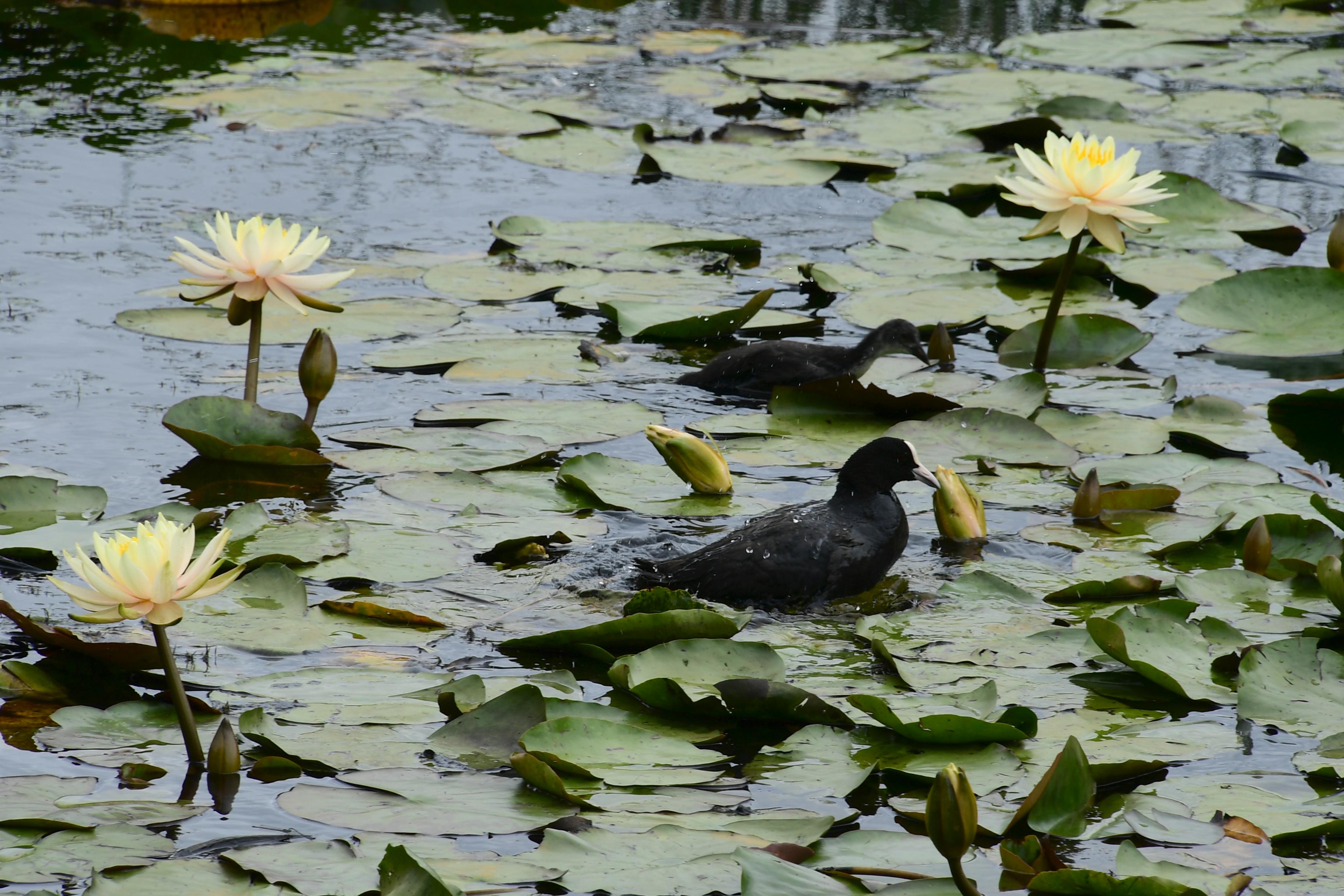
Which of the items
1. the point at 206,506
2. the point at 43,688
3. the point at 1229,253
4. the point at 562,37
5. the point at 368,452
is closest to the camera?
the point at 43,688

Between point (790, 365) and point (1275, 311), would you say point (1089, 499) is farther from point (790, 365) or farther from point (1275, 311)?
point (1275, 311)

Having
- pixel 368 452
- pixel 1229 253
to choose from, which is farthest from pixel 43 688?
pixel 1229 253

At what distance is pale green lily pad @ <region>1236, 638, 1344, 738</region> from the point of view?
3.54 m

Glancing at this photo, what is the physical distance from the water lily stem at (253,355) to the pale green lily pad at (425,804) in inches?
88.7

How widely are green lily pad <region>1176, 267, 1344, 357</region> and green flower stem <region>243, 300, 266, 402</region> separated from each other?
11.8 feet

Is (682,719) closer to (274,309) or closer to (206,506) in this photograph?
(206,506)

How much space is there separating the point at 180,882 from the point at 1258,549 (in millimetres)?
3028

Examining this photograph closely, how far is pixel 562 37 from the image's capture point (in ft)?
38.0

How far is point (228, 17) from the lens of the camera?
38.8ft

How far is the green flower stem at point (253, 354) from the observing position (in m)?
5.12

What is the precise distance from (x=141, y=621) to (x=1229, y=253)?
5394mm

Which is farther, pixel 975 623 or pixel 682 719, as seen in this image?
pixel 975 623

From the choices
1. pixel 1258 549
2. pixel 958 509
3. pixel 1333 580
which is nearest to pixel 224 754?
pixel 958 509

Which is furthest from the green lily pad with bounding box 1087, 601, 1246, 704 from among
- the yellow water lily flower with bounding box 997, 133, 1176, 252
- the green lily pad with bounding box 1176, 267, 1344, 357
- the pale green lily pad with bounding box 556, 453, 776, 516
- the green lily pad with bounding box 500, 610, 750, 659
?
the green lily pad with bounding box 1176, 267, 1344, 357
